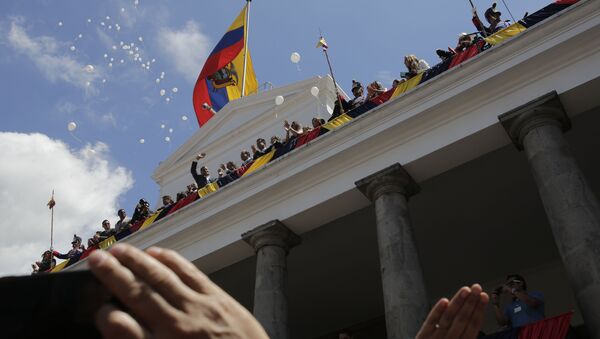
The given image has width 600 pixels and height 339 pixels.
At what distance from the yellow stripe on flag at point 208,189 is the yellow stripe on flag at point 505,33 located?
7.85 m

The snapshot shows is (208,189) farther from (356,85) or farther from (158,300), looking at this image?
(158,300)

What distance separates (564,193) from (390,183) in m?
3.75

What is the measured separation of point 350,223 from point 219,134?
10713mm

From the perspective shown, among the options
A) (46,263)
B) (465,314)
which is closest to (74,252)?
(46,263)

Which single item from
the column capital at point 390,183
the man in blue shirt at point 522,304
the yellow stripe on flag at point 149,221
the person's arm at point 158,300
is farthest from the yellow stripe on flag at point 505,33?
the person's arm at point 158,300

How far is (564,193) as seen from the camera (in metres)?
10.1

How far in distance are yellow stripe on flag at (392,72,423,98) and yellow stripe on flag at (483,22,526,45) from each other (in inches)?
64.7

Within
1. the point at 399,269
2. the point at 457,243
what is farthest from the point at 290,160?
the point at 457,243

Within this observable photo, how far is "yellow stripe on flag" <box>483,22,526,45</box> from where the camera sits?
41.4 ft

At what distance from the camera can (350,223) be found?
15.8 meters

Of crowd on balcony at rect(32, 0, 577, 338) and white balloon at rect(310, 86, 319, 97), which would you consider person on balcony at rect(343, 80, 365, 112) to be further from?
white balloon at rect(310, 86, 319, 97)

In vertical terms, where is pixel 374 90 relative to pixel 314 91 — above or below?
below

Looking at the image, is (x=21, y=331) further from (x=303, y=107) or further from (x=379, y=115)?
(x=303, y=107)

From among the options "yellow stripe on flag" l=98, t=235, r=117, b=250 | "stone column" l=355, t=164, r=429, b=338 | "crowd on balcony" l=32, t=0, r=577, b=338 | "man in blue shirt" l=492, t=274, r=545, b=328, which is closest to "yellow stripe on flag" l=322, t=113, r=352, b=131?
"crowd on balcony" l=32, t=0, r=577, b=338
